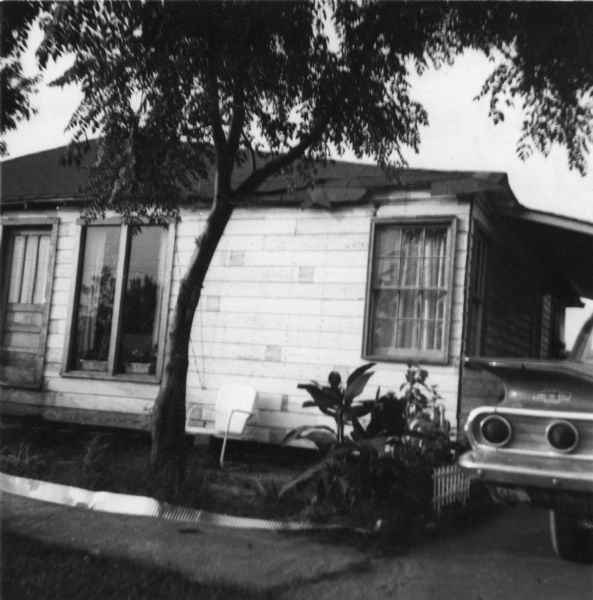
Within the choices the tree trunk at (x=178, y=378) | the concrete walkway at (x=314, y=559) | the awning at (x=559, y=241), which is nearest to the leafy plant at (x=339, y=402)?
the concrete walkway at (x=314, y=559)

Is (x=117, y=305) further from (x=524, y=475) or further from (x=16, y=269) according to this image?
(x=524, y=475)

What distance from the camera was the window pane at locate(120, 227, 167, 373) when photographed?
9344 millimetres

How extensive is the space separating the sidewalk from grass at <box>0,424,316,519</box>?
601mm

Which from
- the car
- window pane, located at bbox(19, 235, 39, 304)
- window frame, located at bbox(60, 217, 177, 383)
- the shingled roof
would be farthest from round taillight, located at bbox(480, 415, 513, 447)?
window pane, located at bbox(19, 235, 39, 304)

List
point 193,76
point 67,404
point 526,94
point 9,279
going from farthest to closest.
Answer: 1. point 9,279
2. point 67,404
3. point 526,94
4. point 193,76

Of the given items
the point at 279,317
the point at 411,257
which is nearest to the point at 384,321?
the point at 411,257

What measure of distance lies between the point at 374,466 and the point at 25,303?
6.87 metres

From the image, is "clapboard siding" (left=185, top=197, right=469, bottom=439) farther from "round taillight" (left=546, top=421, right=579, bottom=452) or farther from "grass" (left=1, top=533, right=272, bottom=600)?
"grass" (left=1, top=533, right=272, bottom=600)

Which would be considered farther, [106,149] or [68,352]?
[68,352]

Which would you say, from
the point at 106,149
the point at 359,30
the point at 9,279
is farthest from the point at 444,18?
the point at 9,279

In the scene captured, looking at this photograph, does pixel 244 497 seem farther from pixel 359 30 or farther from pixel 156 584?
pixel 359 30

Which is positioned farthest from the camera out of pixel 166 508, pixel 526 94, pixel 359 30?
pixel 526 94

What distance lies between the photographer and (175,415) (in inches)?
238

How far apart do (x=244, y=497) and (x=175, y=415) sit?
0.93 m
